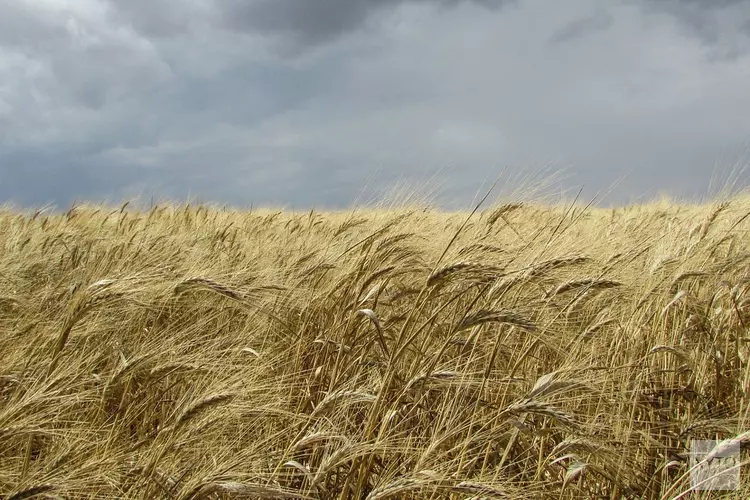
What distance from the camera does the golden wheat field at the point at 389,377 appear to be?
1604 millimetres

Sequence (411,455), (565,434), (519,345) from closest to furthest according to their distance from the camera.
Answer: (411,455) < (565,434) < (519,345)

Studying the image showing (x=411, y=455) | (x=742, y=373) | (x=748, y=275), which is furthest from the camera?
(x=748, y=275)

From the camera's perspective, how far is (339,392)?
5.79 feet

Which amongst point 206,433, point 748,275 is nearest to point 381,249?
point 206,433

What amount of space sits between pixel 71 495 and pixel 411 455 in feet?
3.05

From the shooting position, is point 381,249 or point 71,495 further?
point 381,249

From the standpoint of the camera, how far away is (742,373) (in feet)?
8.04

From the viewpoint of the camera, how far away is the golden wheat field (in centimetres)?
160

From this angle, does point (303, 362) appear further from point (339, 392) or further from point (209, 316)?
point (339, 392)

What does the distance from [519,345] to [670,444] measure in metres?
0.68

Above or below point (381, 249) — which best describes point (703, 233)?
above

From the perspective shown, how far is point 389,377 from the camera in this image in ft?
5.60

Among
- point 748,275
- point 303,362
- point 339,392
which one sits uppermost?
point 748,275

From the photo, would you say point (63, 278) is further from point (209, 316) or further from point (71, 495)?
point (71, 495)
